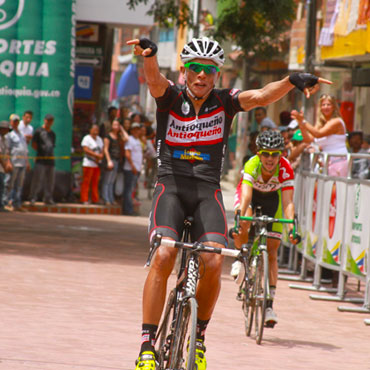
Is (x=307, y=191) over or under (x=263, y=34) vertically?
under

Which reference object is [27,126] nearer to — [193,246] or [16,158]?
[16,158]

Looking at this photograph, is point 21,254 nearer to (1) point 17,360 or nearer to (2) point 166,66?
(1) point 17,360

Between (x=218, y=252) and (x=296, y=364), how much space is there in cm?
272

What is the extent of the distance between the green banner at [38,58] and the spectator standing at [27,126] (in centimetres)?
43

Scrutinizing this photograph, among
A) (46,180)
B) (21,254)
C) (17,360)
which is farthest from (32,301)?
(46,180)

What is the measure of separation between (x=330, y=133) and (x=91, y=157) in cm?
1063

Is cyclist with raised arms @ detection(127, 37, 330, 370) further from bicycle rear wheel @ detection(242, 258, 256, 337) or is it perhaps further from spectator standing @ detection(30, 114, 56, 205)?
spectator standing @ detection(30, 114, 56, 205)

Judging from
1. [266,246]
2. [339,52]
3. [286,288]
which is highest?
[339,52]

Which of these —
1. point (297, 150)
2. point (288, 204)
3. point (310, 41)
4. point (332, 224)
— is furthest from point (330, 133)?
point (310, 41)

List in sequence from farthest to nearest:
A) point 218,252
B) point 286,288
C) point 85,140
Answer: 1. point 85,140
2. point 286,288
3. point 218,252

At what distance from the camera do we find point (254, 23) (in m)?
22.4

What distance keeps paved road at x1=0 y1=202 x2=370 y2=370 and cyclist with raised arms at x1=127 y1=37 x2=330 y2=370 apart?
1374 mm

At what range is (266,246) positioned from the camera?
9.98 m

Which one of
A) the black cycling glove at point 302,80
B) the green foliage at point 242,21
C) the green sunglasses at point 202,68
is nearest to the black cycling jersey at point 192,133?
the green sunglasses at point 202,68
